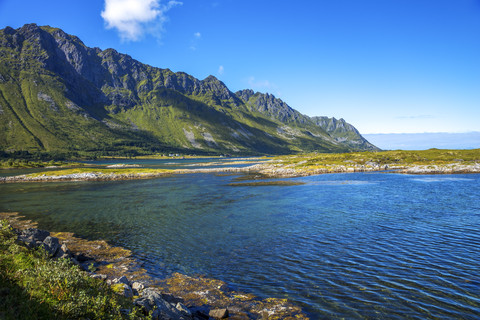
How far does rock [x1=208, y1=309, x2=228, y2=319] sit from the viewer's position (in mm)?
14555

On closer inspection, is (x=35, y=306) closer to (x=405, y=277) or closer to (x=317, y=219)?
(x=405, y=277)

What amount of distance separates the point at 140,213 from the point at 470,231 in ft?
155

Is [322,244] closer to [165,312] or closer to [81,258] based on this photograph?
[165,312]

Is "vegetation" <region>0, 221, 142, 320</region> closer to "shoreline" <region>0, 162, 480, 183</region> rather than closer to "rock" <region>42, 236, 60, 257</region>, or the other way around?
"rock" <region>42, 236, 60, 257</region>

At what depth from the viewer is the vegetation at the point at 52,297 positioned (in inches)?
373

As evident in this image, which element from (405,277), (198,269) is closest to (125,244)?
(198,269)

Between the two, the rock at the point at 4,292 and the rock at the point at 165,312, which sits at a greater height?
the rock at the point at 4,292

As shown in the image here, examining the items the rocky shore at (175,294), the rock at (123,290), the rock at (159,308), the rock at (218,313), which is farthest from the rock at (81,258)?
the rock at (218,313)

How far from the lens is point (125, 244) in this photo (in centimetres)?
2927

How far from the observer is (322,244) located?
87.4ft

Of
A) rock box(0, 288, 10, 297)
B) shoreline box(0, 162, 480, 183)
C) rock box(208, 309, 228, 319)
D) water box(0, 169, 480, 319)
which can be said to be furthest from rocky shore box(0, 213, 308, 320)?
shoreline box(0, 162, 480, 183)

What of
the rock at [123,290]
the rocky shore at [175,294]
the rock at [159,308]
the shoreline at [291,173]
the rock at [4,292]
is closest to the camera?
the rock at [4,292]

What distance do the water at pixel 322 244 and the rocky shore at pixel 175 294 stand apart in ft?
3.60

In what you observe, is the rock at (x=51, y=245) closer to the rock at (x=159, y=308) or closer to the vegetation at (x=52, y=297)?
the vegetation at (x=52, y=297)
